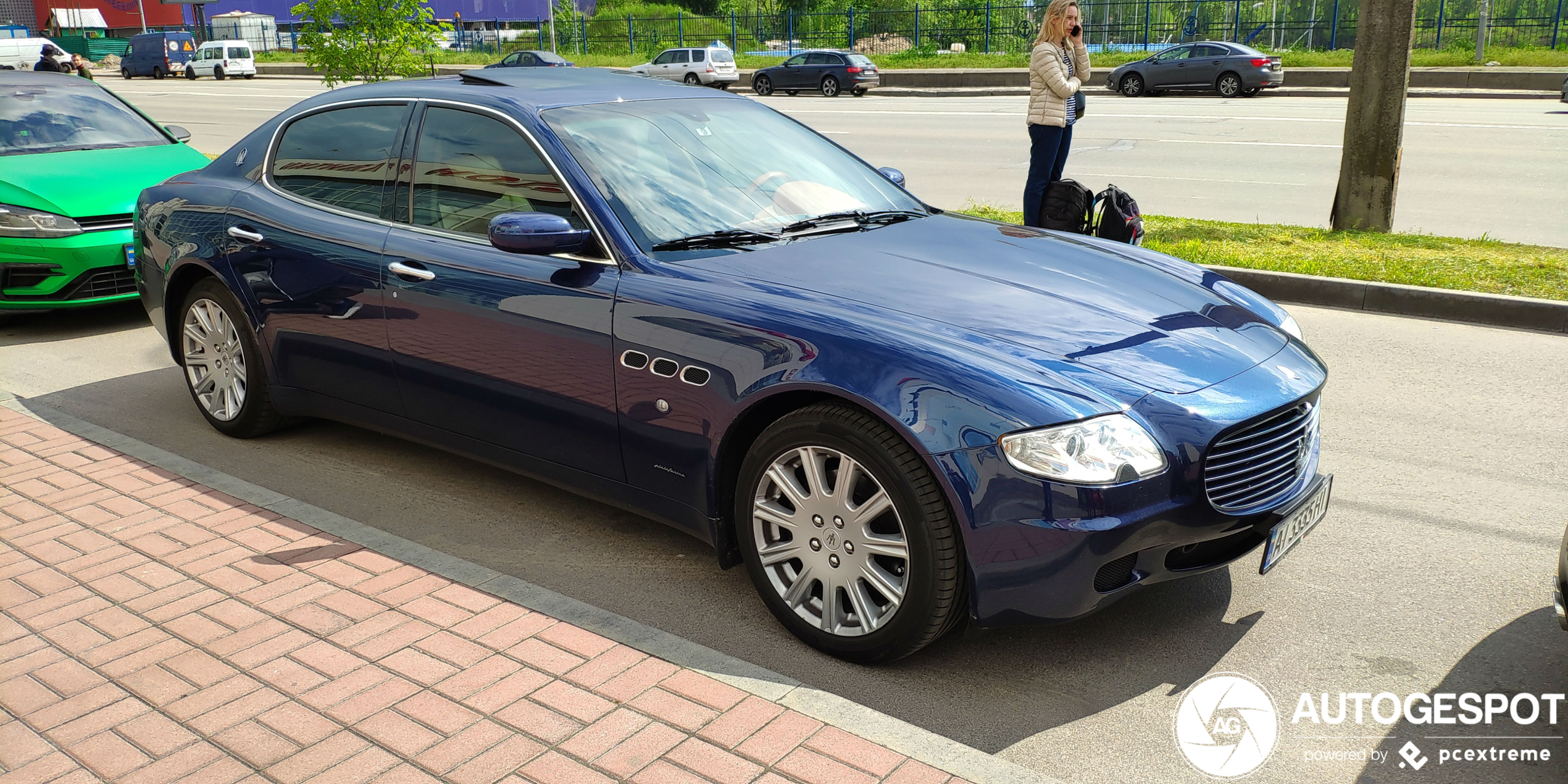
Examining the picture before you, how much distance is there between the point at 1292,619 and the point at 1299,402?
71 cm

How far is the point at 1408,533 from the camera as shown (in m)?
4.30

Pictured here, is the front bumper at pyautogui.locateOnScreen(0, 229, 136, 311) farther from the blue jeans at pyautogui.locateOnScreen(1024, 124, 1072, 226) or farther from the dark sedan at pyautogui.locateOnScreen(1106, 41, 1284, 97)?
the dark sedan at pyautogui.locateOnScreen(1106, 41, 1284, 97)

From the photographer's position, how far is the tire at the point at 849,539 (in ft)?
10.5

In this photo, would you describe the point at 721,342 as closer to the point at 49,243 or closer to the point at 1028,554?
the point at 1028,554

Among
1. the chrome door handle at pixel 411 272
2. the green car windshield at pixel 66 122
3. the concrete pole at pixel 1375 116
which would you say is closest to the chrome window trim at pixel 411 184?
the chrome door handle at pixel 411 272

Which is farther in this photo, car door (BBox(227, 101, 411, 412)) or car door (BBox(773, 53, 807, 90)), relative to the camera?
car door (BBox(773, 53, 807, 90))

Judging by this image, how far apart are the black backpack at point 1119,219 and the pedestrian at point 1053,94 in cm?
81

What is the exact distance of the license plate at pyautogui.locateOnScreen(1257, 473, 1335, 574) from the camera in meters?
3.38

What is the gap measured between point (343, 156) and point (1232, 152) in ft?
46.3

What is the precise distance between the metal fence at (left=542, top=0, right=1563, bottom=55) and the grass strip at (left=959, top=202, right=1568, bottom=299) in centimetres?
2150

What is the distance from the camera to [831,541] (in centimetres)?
342

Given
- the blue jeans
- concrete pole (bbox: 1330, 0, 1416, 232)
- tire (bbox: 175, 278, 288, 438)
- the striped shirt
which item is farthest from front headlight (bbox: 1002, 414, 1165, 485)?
concrete pole (bbox: 1330, 0, 1416, 232)

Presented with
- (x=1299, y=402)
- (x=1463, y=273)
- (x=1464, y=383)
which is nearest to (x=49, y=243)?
(x=1299, y=402)

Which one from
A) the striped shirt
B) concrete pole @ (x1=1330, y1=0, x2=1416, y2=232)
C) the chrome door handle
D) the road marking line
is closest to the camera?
the chrome door handle
